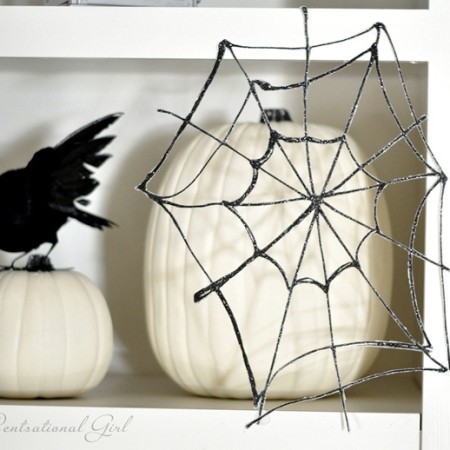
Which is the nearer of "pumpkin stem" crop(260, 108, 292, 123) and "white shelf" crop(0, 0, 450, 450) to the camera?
"white shelf" crop(0, 0, 450, 450)

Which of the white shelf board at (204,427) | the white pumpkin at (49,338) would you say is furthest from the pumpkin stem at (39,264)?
the white shelf board at (204,427)

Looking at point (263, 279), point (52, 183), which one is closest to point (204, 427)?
point (263, 279)

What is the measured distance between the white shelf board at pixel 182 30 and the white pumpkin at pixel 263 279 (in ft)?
0.36

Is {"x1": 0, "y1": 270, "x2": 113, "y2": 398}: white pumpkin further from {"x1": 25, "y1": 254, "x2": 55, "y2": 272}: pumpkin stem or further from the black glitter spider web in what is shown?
the black glitter spider web

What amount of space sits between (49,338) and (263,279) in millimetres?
208

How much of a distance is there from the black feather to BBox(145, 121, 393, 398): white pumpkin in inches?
3.4

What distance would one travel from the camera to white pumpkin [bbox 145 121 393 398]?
851mm

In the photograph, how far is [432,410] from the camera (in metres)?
0.82

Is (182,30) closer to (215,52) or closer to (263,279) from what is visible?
(215,52)

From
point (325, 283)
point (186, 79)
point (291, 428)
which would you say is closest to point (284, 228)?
point (325, 283)

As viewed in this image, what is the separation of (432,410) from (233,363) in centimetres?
18

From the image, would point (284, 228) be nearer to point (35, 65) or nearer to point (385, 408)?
point (385, 408)

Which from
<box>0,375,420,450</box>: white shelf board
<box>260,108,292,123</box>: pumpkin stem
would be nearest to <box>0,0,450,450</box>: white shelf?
<box>0,375,420,450</box>: white shelf board

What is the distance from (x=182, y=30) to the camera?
0.82 meters
